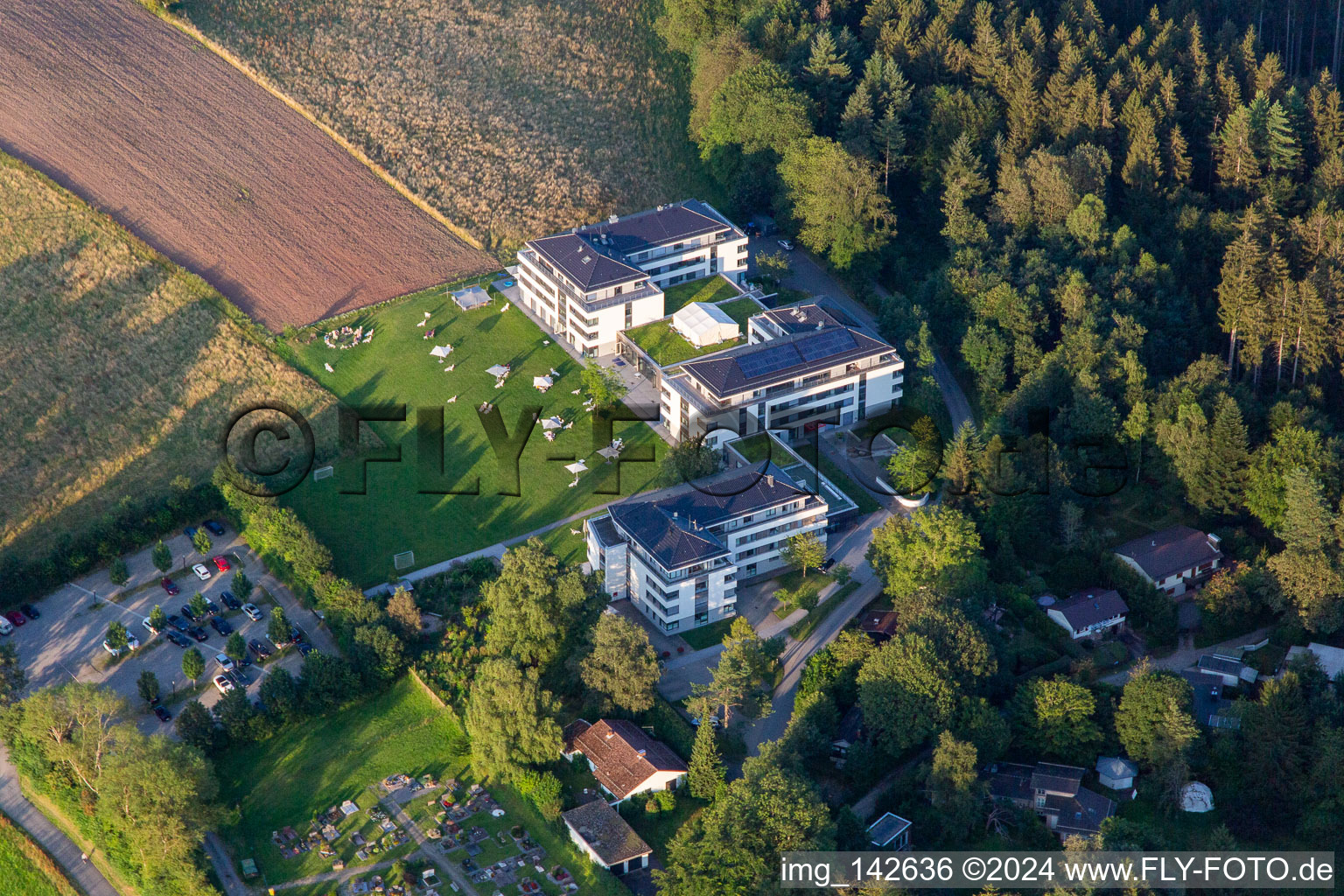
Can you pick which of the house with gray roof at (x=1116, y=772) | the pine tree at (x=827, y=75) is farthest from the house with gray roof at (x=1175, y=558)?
the pine tree at (x=827, y=75)

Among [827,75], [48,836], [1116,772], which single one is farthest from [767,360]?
[48,836]

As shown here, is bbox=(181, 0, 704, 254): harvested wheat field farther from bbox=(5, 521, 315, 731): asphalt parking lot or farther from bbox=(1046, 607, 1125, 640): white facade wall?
bbox=(1046, 607, 1125, 640): white facade wall

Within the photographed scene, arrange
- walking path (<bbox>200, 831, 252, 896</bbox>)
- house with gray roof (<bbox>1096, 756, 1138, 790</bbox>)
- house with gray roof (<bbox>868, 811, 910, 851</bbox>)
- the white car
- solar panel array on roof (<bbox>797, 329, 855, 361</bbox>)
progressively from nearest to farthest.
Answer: walking path (<bbox>200, 831, 252, 896</bbox>) → house with gray roof (<bbox>868, 811, 910, 851</bbox>) → house with gray roof (<bbox>1096, 756, 1138, 790</bbox>) → the white car → solar panel array on roof (<bbox>797, 329, 855, 361</bbox>)

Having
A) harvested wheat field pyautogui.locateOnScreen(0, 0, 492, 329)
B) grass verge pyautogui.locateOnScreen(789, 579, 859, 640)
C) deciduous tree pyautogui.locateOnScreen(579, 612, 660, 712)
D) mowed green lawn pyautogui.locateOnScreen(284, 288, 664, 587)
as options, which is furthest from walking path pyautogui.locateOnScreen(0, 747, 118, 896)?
harvested wheat field pyautogui.locateOnScreen(0, 0, 492, 329)

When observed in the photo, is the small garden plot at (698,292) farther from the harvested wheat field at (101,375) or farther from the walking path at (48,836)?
the walking path at (48,836)

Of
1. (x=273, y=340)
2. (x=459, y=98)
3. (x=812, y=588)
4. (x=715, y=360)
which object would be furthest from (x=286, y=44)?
(x=812, y=588)

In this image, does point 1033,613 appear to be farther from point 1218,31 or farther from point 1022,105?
point 1218,31
